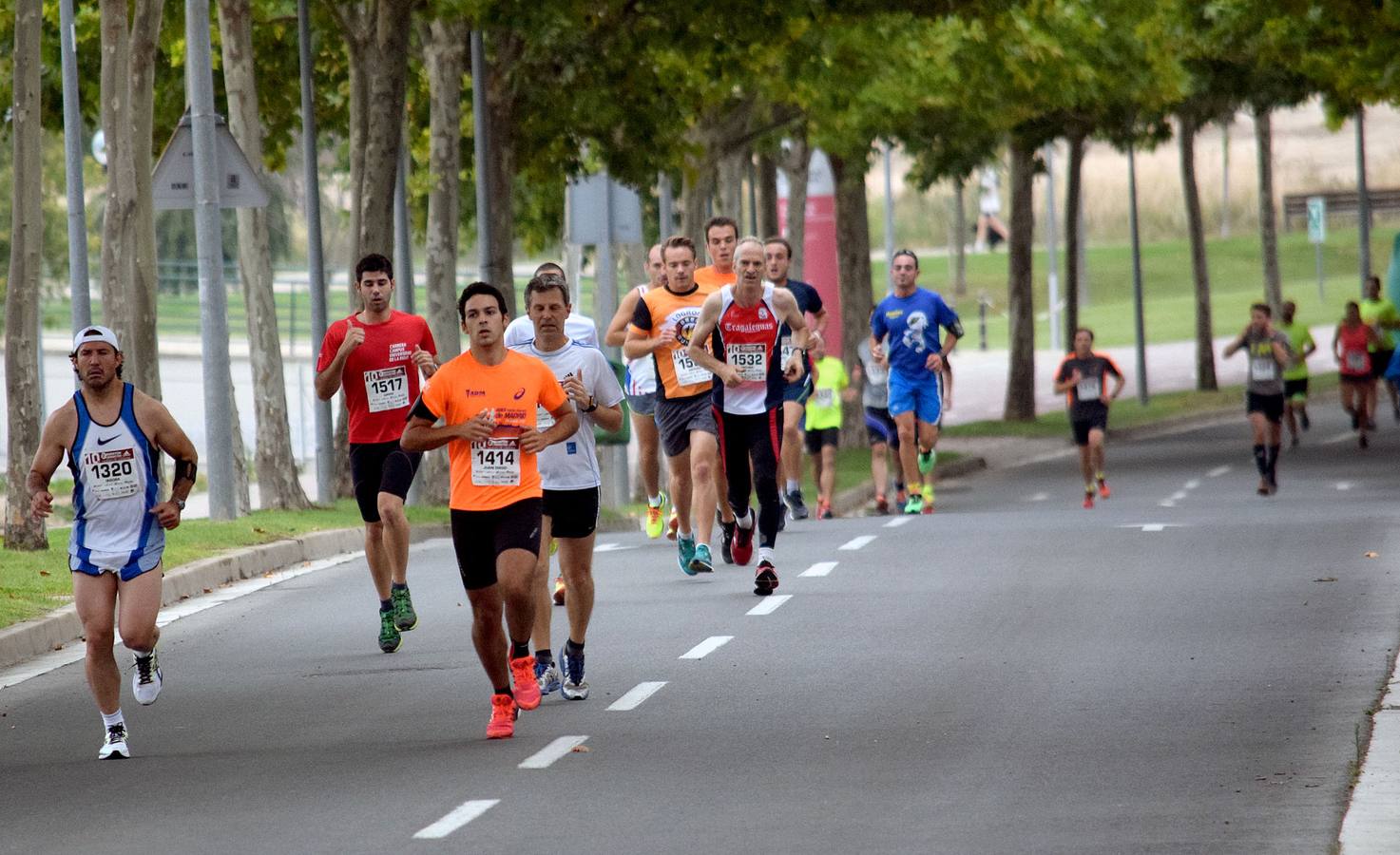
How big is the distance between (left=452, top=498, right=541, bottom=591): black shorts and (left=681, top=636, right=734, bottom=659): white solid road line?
2.51 meters

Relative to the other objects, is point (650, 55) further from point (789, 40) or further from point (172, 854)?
point (172, 854)

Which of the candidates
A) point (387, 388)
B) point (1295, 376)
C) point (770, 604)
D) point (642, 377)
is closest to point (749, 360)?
point (770, 604)

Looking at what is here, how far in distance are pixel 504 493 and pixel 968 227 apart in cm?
11507

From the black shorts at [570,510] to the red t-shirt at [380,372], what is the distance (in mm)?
2059

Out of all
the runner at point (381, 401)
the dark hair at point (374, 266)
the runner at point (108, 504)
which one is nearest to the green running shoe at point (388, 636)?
the runner at point (381, 401)

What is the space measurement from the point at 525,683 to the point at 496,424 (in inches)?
47.7

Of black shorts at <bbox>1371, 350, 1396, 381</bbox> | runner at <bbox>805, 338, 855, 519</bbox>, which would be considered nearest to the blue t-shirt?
runner at <bbox>805, 338, 855, 519</bbox>

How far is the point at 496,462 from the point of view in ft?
32.4

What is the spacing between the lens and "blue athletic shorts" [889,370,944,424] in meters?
21.3

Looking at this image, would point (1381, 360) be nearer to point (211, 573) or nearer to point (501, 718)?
point (211, 573)

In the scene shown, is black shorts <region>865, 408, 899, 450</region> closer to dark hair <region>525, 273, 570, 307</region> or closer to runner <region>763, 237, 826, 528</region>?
runner <region>763, 237, 826, 528</region>

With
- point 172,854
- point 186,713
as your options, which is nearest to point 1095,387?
point 186,713

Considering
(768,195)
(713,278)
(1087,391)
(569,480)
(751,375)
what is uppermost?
(768,195)

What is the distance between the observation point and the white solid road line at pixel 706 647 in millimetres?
12344
